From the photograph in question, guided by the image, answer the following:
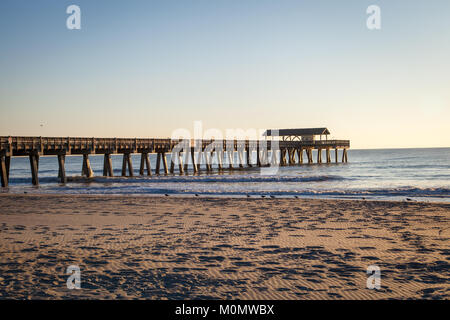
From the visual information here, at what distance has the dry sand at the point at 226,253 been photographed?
232 inches

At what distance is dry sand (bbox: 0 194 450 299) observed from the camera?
5.89m

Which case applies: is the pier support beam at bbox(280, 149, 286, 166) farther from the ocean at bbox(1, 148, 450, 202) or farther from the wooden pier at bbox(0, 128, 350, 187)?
the ocean at bbox(1, 148, 450, 202)

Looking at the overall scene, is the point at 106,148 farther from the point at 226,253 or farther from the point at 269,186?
the point at 226,253

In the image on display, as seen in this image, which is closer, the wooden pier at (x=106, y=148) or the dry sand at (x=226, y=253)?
the dry sand at (x=226, y=253)

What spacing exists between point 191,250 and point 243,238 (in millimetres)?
1735

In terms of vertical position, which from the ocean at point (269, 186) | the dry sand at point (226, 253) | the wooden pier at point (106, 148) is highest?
the wooden pier at point (106, 148)

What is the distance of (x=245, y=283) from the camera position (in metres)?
6.19

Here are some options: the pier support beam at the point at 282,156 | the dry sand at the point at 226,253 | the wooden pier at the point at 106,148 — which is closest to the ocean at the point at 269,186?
the wooden pier at the point at 106,148

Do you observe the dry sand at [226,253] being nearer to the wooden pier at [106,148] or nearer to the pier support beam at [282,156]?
the wooden pier at [106,148]

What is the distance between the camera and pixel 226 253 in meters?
8.22

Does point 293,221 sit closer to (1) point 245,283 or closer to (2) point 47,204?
(1) point 245,283

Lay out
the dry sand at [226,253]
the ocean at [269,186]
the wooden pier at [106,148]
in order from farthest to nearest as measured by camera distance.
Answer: the wooden pier at [106,148] → the ocean at [269,186] → the dry sand at [226,253]
